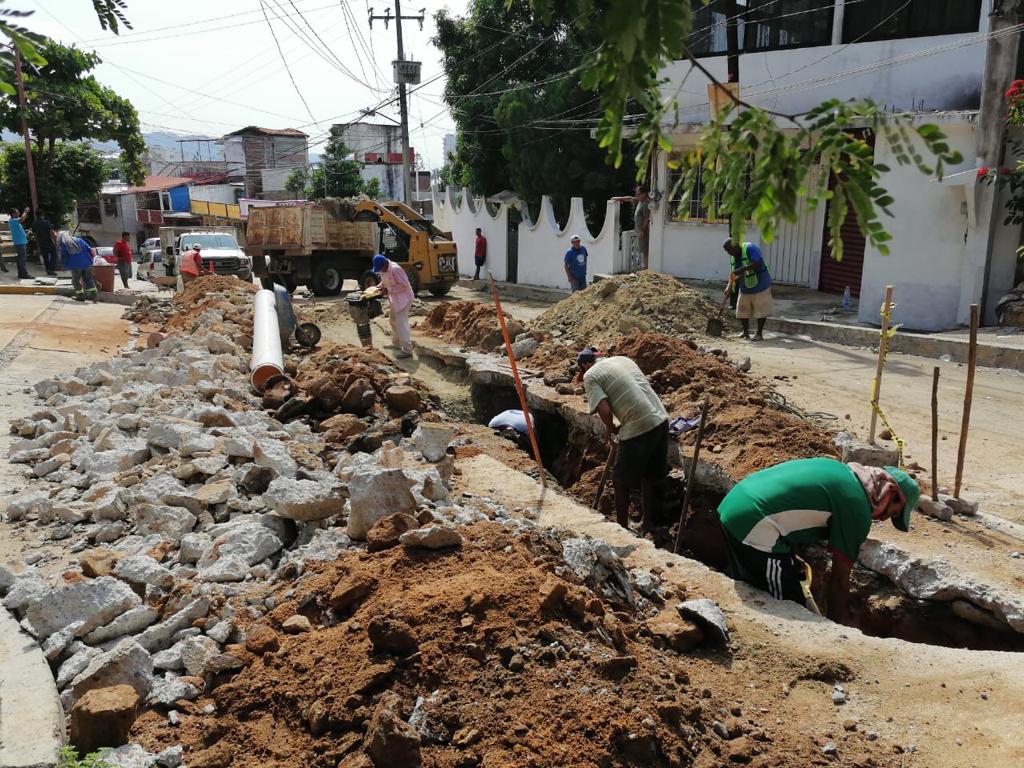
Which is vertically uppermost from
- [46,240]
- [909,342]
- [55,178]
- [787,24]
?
[787,24]

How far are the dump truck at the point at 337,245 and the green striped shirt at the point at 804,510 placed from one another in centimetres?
1552

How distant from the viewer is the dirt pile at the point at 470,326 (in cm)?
1226

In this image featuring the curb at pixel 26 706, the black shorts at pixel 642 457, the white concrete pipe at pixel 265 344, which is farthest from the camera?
the white concrete pipe at pixel 265 344

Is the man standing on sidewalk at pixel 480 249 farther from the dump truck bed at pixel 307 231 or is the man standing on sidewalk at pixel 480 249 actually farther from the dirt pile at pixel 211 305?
the dirt pile at pixel 211 305

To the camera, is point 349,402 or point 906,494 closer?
point 906,494

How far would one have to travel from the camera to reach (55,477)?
19.9 feet

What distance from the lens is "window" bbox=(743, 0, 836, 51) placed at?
50.1ft

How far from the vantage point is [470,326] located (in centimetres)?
1309

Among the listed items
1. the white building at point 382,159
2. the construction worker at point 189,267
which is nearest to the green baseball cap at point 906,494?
the construction worker at point 189,267

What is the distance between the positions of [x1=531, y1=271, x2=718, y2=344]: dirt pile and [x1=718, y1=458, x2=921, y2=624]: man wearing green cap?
22.2 ft

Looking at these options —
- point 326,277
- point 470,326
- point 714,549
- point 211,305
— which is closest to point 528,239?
point 326,277

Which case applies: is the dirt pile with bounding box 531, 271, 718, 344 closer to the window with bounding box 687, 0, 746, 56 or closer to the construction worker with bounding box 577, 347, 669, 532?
the construction worker with bounding box 577, 347, 669, 532

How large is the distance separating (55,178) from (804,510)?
88.7ft

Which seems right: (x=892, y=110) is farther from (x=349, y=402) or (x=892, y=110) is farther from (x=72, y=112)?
→ (x=72, y=112)
